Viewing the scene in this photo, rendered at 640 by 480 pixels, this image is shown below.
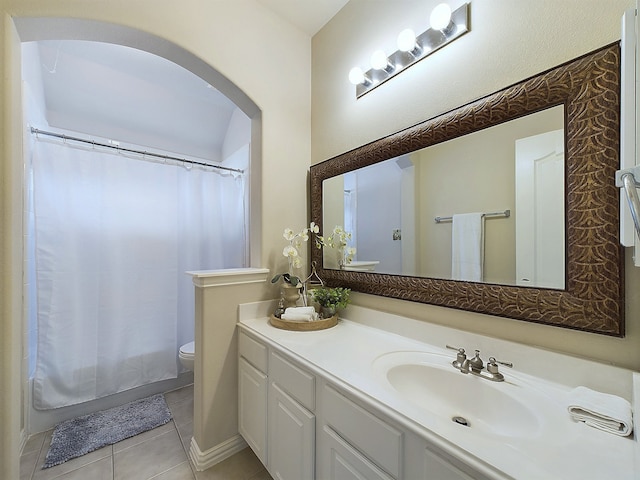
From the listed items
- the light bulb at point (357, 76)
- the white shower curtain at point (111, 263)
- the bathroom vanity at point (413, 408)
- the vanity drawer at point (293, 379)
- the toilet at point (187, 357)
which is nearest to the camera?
the bathroom vanity at point (413, 408)

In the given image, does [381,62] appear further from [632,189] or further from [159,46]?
[632,189]

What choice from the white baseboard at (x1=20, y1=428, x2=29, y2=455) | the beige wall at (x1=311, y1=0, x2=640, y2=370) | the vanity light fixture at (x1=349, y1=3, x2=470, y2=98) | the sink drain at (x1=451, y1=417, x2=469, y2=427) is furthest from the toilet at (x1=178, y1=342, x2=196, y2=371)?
the vanity light fixture at (x1=349, y1=3, x2=470, y2=98)

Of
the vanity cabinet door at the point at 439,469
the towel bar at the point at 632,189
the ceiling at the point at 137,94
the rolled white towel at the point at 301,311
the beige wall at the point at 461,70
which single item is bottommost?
the vanity cabinet door at the point at 439,469

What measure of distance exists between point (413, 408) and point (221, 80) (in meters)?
1.86

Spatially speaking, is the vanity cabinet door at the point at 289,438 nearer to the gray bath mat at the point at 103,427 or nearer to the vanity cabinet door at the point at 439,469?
the vanity cabinet door at the point at 439,469

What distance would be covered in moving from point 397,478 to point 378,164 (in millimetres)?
1318

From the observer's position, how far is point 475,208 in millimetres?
1121

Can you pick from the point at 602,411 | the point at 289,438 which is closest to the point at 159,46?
the point at 289,438

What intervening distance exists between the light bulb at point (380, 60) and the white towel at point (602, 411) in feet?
5.10

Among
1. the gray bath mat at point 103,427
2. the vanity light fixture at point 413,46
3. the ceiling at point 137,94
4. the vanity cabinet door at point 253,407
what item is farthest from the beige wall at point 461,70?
the gray bath mat at point 103,427

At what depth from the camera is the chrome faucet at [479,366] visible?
92 cm

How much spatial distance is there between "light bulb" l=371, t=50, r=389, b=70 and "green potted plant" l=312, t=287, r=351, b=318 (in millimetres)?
1232

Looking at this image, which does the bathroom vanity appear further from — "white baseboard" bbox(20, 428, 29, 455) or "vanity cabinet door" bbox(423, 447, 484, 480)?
"white baseboard" bbox(20, 428, 29, 455)

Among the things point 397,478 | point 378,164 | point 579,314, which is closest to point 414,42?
point 378,164
